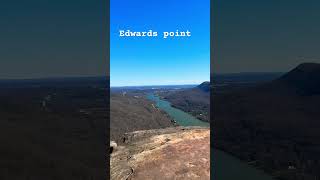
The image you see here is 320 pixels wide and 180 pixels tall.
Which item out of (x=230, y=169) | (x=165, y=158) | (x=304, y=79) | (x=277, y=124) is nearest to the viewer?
(x=165, y=158)

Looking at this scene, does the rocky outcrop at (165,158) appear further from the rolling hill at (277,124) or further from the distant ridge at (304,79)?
the distant ridge at (304,79)

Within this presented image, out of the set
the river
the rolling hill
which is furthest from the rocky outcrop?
the rolling hill

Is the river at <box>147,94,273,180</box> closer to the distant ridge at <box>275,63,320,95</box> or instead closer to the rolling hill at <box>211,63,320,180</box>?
the rolling hill at <box>211,63,320,180</box>

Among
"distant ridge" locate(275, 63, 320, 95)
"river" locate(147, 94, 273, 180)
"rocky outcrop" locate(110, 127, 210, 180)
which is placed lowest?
"river" locate(147, 94, 273, 180)

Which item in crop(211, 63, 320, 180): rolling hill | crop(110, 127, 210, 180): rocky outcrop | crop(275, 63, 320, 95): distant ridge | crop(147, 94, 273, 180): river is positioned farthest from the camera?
crop(275, 63, 320, 95): distant ridge

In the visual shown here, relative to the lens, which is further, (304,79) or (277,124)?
(304,79)

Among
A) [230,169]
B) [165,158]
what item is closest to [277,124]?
[230,169]

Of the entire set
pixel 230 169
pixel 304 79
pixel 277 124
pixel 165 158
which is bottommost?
pixel 277 124

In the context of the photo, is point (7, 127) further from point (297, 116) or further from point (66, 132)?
point (297, 116)

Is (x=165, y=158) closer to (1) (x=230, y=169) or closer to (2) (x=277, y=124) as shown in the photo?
(1) (x=230, y=169)
